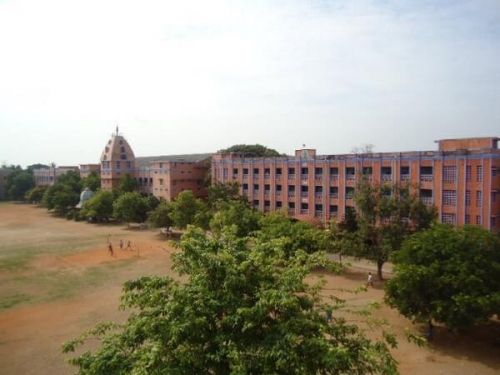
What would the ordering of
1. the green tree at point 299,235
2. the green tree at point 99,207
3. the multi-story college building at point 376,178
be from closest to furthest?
1. the green tree at point 299,235
2. the multi-story college building at point 376,178
3. the green tree at point 99,207

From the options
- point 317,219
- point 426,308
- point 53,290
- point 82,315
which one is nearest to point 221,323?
point 426,308

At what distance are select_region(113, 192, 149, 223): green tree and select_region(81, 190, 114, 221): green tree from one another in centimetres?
601

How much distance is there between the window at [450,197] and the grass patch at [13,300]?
40.2 meters

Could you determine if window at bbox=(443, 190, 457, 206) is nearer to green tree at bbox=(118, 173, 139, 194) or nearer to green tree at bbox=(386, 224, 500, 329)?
green tree at bbox=(386, 224, 500, 329)

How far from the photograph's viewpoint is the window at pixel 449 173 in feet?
137

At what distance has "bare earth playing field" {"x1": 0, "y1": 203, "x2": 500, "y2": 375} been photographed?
20.4 metres

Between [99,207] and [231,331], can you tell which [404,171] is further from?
[99,207]

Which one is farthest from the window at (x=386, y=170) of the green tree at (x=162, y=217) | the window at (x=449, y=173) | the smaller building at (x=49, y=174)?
the smaller building at (x=49, y=174)

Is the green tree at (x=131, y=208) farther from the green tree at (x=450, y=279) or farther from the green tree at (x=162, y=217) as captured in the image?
the green tree at (x=450, y=279)

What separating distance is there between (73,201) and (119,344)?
80.7 m

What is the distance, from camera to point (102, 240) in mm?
54938

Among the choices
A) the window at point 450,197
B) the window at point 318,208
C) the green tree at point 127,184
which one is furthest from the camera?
the green tree at point 127,184

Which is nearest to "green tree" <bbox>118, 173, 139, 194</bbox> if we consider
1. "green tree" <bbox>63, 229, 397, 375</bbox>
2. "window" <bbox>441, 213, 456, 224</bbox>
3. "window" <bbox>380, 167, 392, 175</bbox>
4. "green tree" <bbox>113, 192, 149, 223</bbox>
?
"green tree" <bbox>113, 192, 149, 223</bbox>

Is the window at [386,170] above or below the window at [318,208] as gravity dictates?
above
